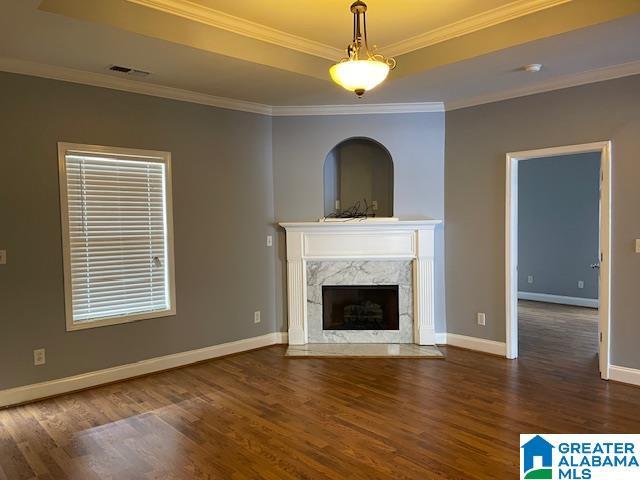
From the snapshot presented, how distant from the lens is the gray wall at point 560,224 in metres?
7.24

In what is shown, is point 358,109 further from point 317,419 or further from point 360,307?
point 317,419

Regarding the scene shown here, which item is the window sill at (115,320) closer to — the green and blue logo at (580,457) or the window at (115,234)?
the window at (115,234)

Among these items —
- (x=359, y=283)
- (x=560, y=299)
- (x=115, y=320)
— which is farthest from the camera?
(x=560, y=299)

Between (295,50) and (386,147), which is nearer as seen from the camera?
(295,50)

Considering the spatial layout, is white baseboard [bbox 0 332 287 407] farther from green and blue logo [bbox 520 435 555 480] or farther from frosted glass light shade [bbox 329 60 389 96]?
frosted glass light shade [bbox 329 60 389 96]

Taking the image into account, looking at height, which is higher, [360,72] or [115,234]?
[360,72]

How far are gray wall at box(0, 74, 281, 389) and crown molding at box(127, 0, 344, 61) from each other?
1199 millimetres

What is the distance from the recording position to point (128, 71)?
12.3 ft

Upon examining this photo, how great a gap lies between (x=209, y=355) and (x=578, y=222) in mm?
6097

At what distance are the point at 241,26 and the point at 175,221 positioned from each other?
1.89 m

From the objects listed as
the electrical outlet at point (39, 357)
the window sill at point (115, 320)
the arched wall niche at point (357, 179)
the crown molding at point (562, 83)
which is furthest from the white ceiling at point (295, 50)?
the electrical outlet at point (39, 357)

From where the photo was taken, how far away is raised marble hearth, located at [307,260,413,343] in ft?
16.5

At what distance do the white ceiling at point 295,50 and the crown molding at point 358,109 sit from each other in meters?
0.55

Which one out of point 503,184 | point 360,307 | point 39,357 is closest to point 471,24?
point 503,184
